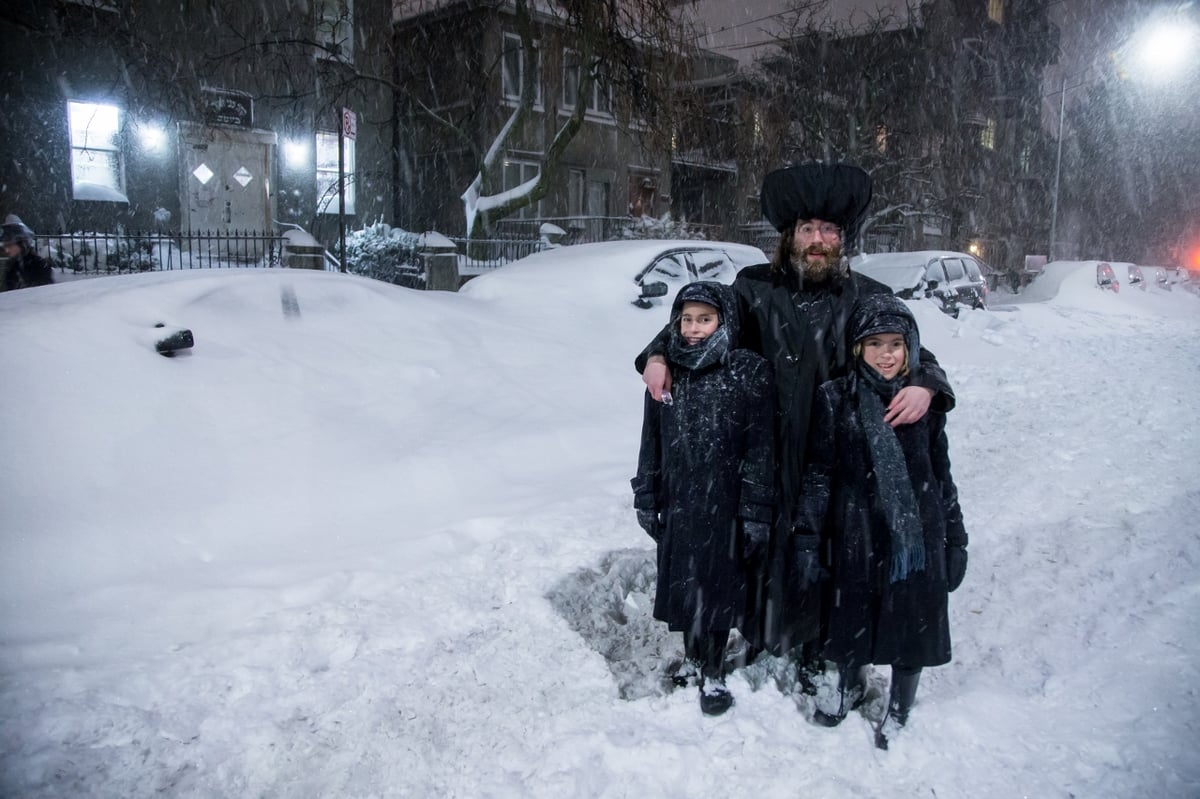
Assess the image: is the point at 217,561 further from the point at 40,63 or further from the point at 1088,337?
the point at 40,63

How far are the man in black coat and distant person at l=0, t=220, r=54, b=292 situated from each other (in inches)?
325

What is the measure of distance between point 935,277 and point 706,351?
13.4 metres

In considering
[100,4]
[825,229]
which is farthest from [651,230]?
[825,229]

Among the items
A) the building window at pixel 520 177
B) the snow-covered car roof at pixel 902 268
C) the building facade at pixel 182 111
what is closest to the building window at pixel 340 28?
the building facade at pixel 182 111

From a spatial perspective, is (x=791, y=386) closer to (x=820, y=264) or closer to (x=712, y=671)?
(x=820, y=264)

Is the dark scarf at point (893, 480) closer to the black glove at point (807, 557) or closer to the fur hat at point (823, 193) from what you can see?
the black glove at point (807, 557)

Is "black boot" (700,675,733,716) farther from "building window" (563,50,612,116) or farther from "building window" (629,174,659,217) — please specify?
"building window" (629,174,659,217)

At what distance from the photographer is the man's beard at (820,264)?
2.95 metres

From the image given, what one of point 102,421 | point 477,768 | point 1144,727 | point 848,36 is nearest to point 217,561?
point 102,421

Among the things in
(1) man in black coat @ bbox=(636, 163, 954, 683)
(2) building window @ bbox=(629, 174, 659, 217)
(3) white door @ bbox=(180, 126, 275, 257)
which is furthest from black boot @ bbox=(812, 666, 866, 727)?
(2) building window @ bbox=(629, 174, 659, 217)

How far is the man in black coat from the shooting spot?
2.90 m

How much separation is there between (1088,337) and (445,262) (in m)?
10.2

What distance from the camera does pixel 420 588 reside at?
12.9 feet

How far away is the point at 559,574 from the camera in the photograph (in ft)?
13.7
